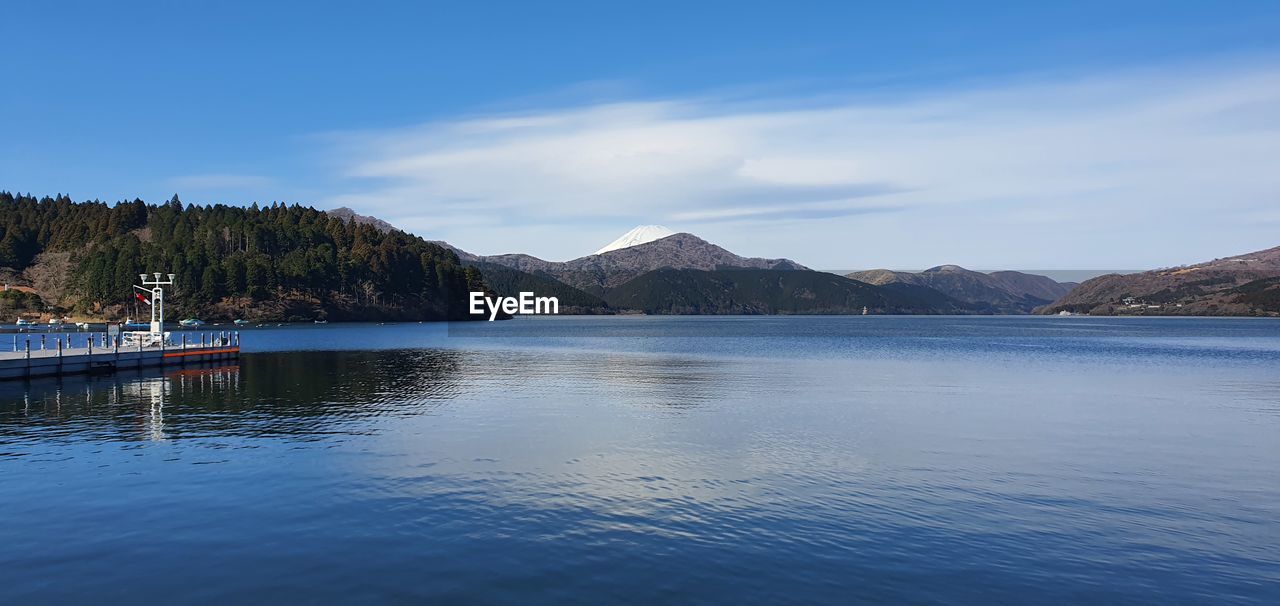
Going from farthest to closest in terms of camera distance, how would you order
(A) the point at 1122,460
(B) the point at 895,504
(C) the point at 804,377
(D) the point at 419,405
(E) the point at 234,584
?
1. (C) the point at 804,377
2. (D) the point at 419,405
3. (A) the point at 1122,460
4. (B) the point at 895,504
5. (E) the point at 234,584

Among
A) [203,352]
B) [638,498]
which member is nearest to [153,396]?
[203,352]

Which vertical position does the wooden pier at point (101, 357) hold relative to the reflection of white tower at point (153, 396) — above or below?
above

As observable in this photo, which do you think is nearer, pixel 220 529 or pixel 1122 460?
pixel 220 529

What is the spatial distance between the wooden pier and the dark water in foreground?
14217 millimetres

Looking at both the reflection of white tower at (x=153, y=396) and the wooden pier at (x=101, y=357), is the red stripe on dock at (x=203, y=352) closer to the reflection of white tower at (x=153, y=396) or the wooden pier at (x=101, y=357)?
the wooden pier at (x=101, y=357)

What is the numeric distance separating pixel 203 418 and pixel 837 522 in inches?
1608

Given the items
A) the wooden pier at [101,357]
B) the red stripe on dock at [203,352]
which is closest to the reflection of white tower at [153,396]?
the wooden pier at [101,357]

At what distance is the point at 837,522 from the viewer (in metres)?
24.2

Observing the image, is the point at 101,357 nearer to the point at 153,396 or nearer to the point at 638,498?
the point at 153,396

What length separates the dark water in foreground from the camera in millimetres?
18969

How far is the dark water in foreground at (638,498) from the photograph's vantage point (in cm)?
1897

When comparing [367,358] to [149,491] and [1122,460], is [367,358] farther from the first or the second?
[1122,460]

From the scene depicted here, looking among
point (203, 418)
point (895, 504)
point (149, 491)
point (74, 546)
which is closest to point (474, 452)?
point (149, 491)

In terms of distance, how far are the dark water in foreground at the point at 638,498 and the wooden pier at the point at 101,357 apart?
14.2 metres
